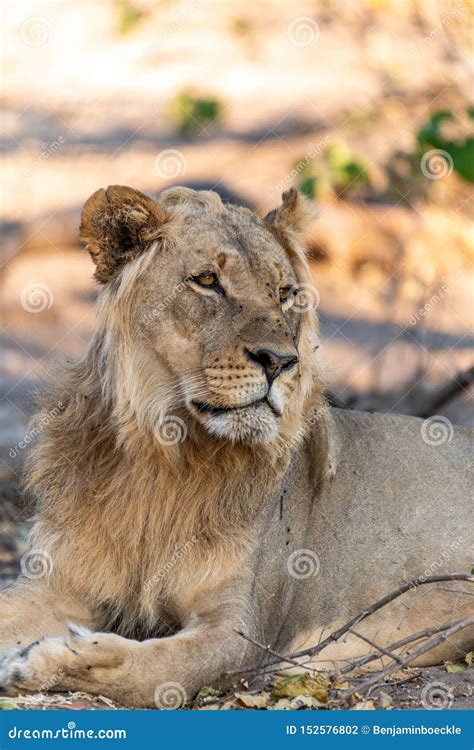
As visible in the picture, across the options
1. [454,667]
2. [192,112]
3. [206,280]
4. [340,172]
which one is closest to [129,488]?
[206,280]

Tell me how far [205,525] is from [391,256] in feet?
22.6

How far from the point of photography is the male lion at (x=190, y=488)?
444cm

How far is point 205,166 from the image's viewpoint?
1270cm

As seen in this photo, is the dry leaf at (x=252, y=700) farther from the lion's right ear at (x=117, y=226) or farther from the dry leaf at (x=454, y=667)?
the lion's right ear at (x=117, y=226)

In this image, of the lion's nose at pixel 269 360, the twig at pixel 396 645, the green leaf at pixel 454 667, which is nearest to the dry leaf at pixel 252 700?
the twig at pixel 396 645

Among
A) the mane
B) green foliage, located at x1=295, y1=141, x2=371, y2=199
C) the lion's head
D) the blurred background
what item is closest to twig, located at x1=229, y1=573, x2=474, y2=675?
the mane

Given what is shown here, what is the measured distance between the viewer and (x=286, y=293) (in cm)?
492

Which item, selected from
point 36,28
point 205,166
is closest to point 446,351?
point 205,166

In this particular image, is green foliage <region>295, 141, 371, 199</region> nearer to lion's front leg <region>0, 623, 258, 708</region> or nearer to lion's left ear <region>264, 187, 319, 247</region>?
lion's left ear <region>264, 187, 319, 247</region>

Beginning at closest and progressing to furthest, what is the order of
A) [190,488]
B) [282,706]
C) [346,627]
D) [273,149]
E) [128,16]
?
[282,706] < [346,627] < [190,488] < [273,149] < [128,16]

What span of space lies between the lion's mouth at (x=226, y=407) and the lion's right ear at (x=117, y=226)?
65 centimetres

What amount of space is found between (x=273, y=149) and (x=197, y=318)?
28.4 ft

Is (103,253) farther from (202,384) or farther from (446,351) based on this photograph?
(446,351)

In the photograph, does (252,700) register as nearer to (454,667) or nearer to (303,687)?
(303,687)
